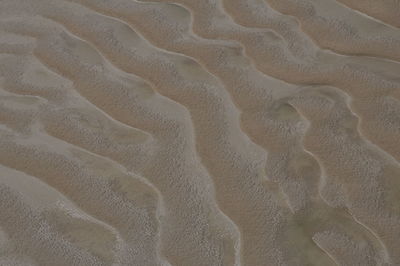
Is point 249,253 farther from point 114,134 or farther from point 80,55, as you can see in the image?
point 80,55

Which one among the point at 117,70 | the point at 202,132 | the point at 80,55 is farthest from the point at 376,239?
the point at 80,55

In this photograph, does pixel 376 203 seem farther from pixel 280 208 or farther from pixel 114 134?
pixel 114 134

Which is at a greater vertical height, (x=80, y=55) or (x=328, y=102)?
(x=328, y=102)

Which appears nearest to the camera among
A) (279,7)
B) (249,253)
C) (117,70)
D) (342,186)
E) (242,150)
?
(249,253)

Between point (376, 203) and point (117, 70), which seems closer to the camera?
point (376, 203)

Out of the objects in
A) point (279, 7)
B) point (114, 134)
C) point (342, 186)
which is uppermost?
point (279, 7)

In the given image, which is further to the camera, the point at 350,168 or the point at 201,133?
Result: the point at 201,133

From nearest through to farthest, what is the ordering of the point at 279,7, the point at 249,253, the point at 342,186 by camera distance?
the point at 249,253 < the point at 342,186 < the point at 279,7
